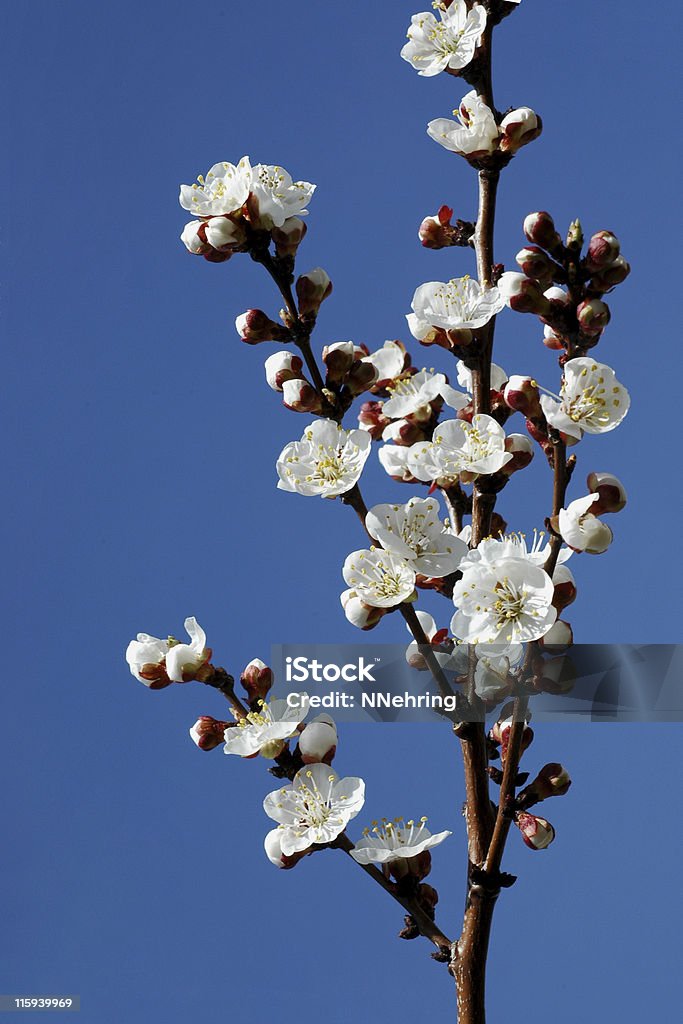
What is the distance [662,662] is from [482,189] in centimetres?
40

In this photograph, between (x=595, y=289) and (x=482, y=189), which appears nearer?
(x=595, y=289)

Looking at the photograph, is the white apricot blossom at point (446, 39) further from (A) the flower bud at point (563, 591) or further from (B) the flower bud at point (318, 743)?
(B) the flower bud at point (318, 743)

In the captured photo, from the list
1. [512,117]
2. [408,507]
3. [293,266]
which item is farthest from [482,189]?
[408,507]

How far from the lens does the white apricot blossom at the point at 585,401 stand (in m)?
0.76

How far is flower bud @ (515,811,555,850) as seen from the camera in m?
0.82

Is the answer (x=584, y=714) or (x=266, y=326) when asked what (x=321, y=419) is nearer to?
(x=266, y=326)

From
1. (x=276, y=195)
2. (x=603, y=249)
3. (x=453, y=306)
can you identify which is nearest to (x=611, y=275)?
(x=603, y=249)

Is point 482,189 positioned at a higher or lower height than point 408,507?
higher

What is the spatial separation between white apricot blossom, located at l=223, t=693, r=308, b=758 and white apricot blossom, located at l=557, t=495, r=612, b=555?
0.75 feet

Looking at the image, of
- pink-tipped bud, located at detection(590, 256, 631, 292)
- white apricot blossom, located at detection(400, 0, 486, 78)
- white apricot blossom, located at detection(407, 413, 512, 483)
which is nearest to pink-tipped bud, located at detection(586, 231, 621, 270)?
pink-tipped bud, located at detection(590, 256, 631, 292)

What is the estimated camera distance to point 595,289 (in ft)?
2.55

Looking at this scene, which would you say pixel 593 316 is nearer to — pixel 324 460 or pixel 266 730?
pixel 324 460

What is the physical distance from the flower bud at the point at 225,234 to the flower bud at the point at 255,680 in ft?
0.99

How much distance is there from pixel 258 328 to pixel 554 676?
13.0 inches
